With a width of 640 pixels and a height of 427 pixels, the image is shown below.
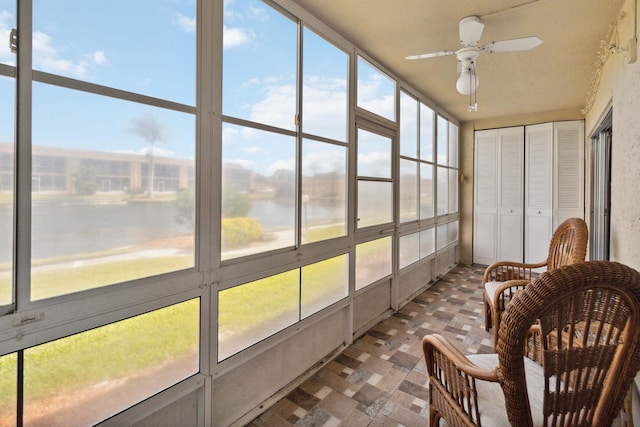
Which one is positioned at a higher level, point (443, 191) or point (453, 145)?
point (453, 145)

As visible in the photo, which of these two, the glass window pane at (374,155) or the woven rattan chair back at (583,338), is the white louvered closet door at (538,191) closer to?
the glass window pane at (374,155)

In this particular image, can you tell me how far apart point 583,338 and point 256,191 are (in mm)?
1642

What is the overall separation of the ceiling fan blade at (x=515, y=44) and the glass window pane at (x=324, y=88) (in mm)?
1089

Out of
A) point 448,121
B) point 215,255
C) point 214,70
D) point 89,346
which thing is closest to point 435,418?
point 215,255

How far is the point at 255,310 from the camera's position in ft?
6.25

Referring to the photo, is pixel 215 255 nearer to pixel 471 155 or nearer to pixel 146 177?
pixel 146 177

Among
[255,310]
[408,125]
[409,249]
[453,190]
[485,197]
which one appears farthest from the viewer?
[485,197]

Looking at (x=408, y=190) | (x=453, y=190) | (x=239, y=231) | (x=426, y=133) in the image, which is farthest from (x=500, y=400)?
(x=453, y=190)

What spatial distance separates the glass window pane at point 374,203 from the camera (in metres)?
2.92

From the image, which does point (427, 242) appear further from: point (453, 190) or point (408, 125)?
point (408, 125)

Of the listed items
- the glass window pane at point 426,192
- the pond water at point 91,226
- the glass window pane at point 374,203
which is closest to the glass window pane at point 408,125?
the glass window pane at point 426,192

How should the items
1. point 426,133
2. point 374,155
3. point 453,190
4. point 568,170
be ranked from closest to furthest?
point 374,155 → point 426,133 → point 568,170 → point 453,190

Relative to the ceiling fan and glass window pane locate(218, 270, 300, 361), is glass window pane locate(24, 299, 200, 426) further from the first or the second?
the ceiling fan

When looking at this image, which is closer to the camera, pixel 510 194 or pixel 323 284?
pixel 323 284
